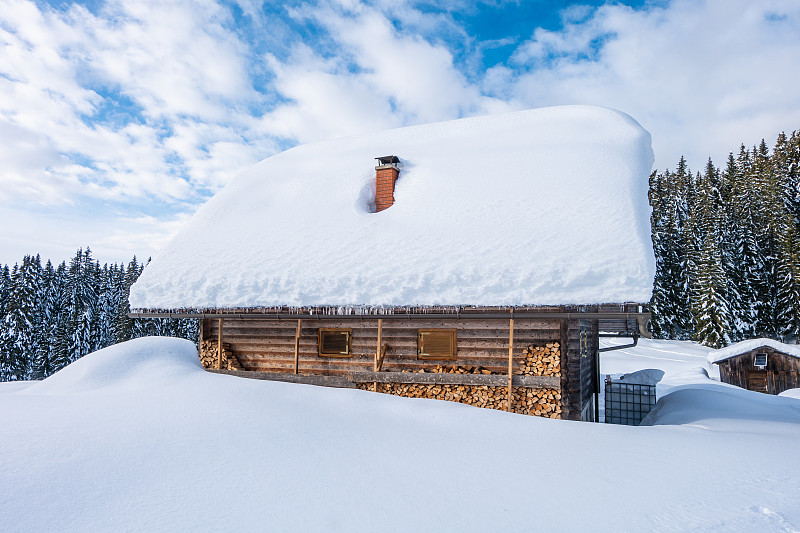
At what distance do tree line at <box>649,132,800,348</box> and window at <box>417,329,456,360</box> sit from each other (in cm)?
2768

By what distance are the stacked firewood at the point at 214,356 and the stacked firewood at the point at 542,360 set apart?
7.69 metres

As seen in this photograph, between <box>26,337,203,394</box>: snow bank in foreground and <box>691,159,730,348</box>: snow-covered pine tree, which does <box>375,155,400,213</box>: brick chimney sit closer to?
<box>26,337,203,394</box>: snow bank in foreground

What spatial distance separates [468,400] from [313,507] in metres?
6.19

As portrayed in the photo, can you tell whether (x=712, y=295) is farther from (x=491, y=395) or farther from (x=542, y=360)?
(x=491, y=395)

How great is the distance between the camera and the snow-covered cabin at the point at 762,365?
24.3 metres

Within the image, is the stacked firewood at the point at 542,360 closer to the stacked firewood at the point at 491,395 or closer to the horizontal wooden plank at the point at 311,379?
the stacked firewood at the point at 491,395

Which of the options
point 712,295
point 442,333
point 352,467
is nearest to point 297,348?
point 442,333

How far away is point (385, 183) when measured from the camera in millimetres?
14016

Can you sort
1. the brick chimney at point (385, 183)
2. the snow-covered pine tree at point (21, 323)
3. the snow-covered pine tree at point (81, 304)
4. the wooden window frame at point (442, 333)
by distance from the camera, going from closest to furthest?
the wooden window frame at point (442, 333)
the brick chimney at point (385, 183)
the snow-covered pine tree at point (21, 323)
the snow-covered pine tree at point (81, 304)

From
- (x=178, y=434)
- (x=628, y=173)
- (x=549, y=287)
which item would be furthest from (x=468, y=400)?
(x=628, y=173)

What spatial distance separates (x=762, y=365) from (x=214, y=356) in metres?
27.7

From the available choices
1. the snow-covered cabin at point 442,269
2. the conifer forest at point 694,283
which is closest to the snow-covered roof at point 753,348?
the conifer forest at point 694,283

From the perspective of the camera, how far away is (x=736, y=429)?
8.58 m

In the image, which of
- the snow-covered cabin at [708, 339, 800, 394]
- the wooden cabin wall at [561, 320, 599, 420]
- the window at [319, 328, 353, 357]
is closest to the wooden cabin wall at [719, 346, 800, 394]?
the snow-covered cabin at [708, 339, 800, 394]
